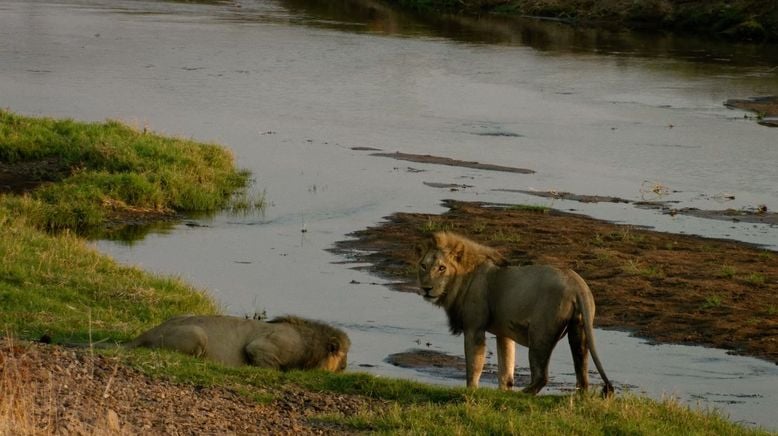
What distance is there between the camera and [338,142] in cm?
3506

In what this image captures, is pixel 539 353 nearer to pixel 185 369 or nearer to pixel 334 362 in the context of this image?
pixel 334 362

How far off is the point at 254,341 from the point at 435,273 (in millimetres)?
1619

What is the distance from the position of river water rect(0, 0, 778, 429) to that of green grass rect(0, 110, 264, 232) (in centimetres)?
90

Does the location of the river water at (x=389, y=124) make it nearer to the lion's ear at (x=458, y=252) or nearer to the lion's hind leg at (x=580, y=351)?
the lion's hind leg at (x=580, y=351)

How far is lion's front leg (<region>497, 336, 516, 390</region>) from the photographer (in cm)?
1244

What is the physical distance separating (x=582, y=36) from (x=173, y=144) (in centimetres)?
3891

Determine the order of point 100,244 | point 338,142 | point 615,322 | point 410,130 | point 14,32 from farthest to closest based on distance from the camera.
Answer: point 14,32 < point 410,130 < point 338,142 < point 100,244 < point 615,322

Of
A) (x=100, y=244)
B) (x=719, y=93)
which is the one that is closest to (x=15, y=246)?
(x=100, y=244)

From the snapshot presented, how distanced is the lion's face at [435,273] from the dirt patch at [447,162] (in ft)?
61.8

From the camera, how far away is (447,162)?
32.2 m

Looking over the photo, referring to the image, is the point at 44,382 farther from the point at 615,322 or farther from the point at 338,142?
the point at 338,142

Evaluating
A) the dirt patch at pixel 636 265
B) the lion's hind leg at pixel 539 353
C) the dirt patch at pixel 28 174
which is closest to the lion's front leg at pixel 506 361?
the lion's hind leg at pixel 539 353

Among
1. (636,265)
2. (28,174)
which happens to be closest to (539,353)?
(636,265)

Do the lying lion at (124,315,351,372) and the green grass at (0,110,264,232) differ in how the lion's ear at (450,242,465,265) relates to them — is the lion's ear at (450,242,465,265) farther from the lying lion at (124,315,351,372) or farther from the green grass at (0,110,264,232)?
the green grass at (0,110,264,232)
